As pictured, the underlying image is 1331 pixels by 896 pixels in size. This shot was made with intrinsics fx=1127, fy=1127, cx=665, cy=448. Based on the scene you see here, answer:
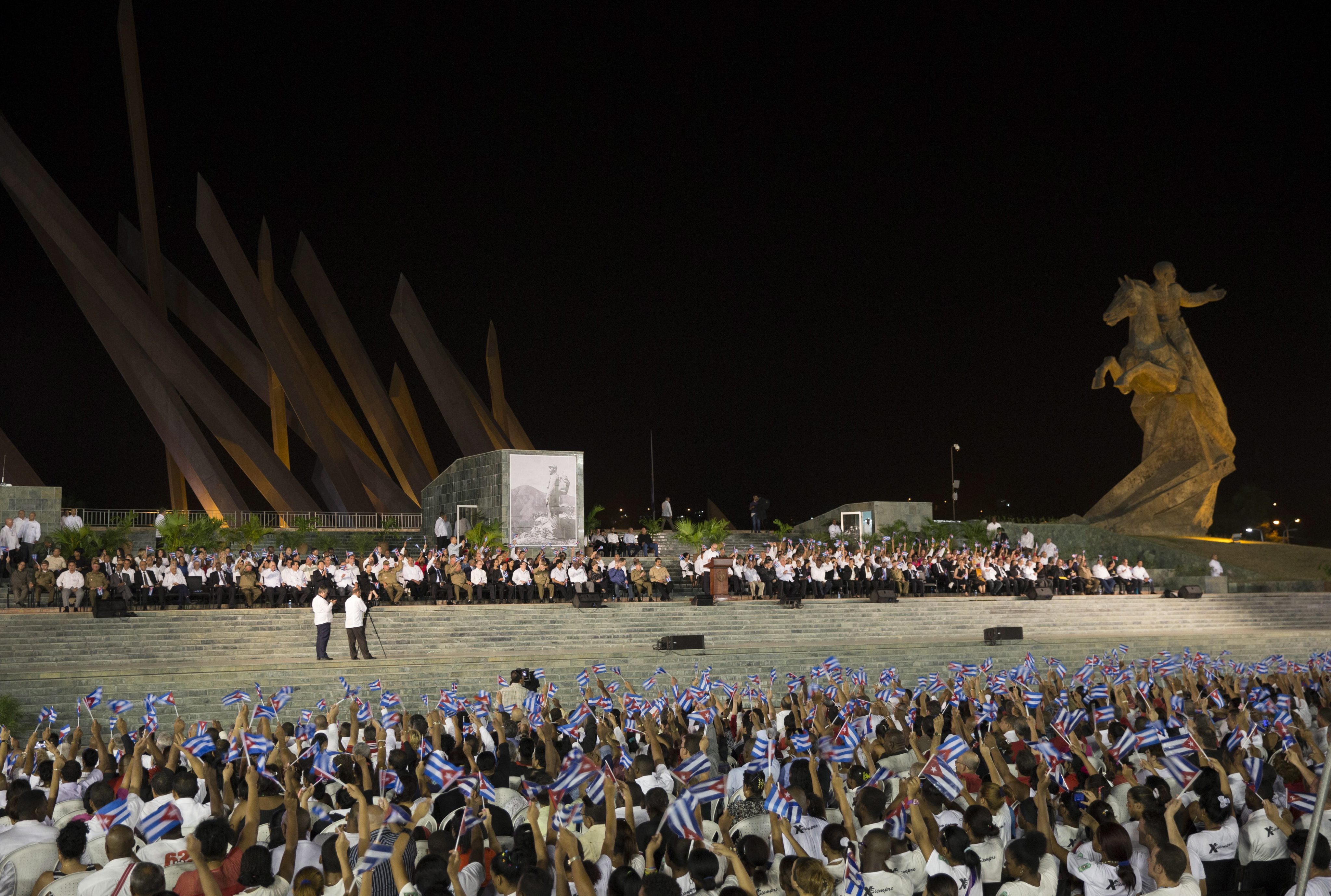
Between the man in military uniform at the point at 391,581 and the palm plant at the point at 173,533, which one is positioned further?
the palm plant at the point at 173,533

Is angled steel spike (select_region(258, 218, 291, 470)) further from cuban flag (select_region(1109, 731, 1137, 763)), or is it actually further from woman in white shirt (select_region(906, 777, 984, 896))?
woman in white shirt (select_region(906, 777, 984, 896))

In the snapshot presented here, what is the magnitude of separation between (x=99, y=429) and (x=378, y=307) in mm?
10739

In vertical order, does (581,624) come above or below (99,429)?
below

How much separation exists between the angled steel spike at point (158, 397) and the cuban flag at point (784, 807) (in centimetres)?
2429

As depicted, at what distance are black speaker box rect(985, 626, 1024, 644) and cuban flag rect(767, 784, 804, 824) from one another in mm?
13091

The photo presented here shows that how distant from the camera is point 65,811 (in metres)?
5.57

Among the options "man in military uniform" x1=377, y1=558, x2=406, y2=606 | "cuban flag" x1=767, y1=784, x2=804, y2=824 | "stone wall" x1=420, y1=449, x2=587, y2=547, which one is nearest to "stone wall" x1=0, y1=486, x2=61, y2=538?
"man in military uniform" x1=377, y1=558, x2=406, y2=606

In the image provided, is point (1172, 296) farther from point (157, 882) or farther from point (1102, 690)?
point (157, 882)

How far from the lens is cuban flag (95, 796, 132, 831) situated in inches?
192

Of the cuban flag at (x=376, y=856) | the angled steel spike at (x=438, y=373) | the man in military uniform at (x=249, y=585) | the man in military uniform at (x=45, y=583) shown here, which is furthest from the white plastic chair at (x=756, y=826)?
the angled steel spike at (x=438, y=373)

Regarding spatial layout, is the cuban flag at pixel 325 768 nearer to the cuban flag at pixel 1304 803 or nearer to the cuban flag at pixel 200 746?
the cuban flag at pixel 200 746

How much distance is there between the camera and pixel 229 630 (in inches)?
633

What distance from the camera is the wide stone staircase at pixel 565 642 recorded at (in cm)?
1345

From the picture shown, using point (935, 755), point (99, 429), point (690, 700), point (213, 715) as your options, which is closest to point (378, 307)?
point (99, 429)
